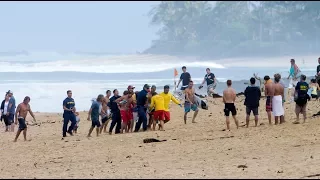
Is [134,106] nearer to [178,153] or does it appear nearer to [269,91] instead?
[269,91]

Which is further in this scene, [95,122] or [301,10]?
[301,10]

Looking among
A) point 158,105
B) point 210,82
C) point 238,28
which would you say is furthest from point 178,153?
point 238,28

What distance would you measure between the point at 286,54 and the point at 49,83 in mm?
51659

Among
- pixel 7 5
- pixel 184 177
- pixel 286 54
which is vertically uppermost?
pixel 7 5

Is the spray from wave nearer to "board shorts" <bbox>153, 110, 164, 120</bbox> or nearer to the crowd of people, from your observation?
the crowd of people

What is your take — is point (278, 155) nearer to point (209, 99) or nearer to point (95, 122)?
point (95, 122)

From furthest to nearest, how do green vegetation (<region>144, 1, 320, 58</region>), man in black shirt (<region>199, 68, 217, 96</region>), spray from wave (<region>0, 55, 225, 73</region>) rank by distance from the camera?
green vegetation (<region>144, 1, 320, 58</region>) → spray from wave (<region>0, 55, 225, 73</region>) → man in black shirt (<region>199, 68, 217, 96</region>)

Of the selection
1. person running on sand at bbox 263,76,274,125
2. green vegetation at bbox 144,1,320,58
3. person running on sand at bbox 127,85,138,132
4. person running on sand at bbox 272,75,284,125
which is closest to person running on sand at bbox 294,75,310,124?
person running on sand at bbox 272,75,284,125

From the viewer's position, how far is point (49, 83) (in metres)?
56.7

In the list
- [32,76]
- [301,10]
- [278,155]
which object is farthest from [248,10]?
[278,155]

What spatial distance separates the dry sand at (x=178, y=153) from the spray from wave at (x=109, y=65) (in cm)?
3653

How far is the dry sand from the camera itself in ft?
49.0

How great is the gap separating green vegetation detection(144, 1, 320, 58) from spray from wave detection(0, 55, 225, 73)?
24.2 feet

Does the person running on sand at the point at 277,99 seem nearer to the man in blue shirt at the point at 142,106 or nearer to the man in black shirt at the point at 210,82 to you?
the man in blue shirt at the point at 142,106
